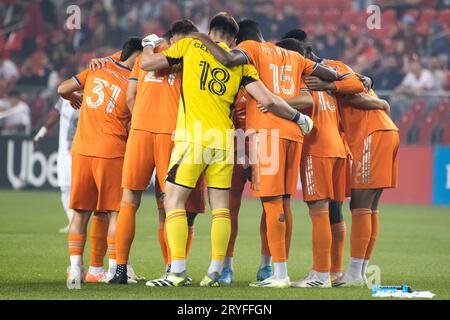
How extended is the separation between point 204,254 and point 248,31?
3434mm

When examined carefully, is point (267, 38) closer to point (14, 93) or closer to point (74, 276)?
point (14, 93)

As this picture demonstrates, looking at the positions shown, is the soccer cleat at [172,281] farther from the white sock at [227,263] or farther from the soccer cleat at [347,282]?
the soccer cleat at [347,282]

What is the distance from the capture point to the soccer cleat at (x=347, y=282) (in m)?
8.73

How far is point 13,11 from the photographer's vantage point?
83.4ft

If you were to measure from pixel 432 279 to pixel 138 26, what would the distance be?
17.0m

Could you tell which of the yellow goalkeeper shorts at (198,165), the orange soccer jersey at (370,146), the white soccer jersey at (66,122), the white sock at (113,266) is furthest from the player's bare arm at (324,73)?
the white soccer jersey at (66,122)

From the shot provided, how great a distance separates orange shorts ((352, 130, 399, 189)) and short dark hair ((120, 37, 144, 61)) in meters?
2.20

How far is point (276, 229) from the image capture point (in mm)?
8281

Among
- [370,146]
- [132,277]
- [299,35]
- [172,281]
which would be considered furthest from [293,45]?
[132,277]

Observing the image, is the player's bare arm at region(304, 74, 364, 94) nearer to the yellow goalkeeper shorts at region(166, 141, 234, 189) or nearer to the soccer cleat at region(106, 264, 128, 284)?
the yellow goalkeeper shorts at region(166, 141, 234, 189)

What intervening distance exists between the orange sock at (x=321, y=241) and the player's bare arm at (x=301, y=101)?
0.90 metres

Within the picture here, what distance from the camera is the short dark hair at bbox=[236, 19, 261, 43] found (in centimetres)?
875

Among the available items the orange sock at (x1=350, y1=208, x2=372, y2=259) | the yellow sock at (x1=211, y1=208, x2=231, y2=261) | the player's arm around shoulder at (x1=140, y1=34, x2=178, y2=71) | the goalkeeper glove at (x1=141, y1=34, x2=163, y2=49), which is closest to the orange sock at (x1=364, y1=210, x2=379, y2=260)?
the orange sock at (x1=350, y1=208, x2=372, y2=259)

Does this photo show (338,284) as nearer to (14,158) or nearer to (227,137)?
(227,137)
